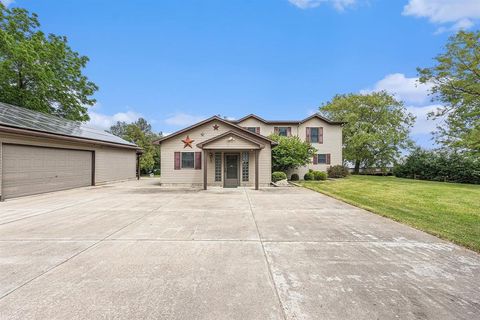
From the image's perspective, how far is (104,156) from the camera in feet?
56.5

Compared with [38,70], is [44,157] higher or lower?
lower

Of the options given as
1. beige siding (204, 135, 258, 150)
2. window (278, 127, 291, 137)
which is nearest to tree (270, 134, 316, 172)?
window (278, 127, 291, 137)

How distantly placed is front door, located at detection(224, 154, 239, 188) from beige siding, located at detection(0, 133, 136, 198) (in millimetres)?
9067

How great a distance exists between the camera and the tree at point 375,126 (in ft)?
91.3

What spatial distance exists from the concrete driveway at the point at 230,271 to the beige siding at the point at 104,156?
20.6 feet

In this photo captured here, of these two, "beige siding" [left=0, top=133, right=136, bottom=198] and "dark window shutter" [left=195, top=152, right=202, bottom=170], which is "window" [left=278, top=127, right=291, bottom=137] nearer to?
"dark window shutter" [left=195, top=152, right=202, bottom=170]

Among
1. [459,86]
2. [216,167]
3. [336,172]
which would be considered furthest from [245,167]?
[459,86]

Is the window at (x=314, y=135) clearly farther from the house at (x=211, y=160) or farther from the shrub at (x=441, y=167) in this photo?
the shrub at (x=441, y=167)

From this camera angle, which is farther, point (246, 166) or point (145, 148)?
point (145, 148)

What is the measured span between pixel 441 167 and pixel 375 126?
8165mm

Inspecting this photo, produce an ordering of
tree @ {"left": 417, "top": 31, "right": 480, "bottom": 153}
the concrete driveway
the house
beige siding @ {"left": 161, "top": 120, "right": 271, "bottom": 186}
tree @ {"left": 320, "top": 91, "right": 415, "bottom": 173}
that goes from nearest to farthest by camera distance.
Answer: the concrete driveway → tree @ {"left": 417, "top": 31, "right": 480, "bottom": 153} → the house → beige siding @ {"left": 161, "top": 120, "right": 271, "bottom": 186} → tree @ {"left": 320, "top": 91, "right": 415, "bottom": 173}

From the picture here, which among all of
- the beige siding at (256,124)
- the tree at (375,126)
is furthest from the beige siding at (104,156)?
the tree at (375,126)

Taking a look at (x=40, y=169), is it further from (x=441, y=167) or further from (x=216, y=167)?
(x=441, y=167)

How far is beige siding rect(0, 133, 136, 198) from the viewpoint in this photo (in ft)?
35.1
